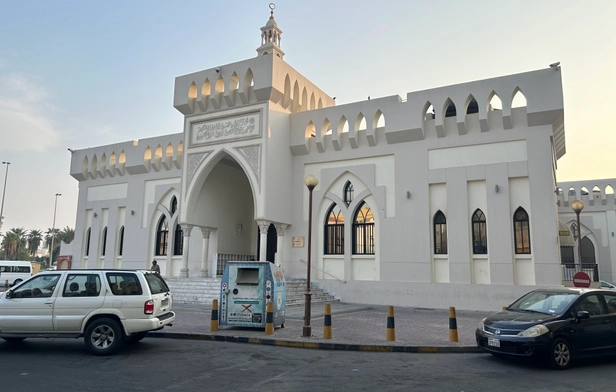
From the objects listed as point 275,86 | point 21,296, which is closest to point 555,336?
point 21,296

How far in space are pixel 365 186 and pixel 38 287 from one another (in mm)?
13437

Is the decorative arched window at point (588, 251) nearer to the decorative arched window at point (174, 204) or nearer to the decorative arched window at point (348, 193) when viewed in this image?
the decorative arched window at point (348, 193)

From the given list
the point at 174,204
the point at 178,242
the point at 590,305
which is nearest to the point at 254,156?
A: the point at 174,204

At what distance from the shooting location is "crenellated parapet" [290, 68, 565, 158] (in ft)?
53.5

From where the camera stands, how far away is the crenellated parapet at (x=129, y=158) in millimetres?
24562

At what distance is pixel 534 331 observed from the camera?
7.49 m

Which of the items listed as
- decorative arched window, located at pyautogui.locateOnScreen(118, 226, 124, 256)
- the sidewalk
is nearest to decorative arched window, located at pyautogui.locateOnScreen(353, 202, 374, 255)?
the sidewalk

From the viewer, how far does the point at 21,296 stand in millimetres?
8352

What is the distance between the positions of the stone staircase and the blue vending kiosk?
6083mm

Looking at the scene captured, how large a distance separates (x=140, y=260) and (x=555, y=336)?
21.5 m

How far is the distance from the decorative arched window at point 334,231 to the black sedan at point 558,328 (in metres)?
11.5

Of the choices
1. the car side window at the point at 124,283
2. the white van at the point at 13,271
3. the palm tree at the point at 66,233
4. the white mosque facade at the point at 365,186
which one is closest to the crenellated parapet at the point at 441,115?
the white mosque facade at the point at 365,186

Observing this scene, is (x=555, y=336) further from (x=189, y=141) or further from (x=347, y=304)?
(x=189, y=141)

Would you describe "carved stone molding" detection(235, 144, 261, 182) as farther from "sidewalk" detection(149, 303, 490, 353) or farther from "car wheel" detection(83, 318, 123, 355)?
"car wheel" detection(83, 318, 123, 355)
